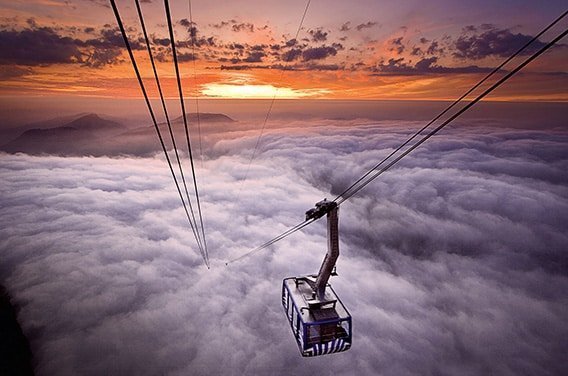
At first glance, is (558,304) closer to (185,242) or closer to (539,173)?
(539,173)

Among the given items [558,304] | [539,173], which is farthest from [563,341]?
[539,173]

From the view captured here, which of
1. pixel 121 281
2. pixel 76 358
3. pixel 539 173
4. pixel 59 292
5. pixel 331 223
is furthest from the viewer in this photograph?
pixel 539 173

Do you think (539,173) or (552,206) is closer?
(552,206)

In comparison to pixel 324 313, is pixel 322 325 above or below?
below

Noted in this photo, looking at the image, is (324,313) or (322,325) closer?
(322,325)

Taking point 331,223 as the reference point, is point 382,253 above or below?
below

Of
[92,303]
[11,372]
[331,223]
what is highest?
[331,223]

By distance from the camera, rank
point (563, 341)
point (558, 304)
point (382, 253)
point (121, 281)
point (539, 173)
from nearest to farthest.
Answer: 1. point (121, 281)
2. point (563, 341)
3. point (558, 304)
4. point (382, 253)
5. point (539, 173)

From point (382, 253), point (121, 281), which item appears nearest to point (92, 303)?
point (121, 281)
